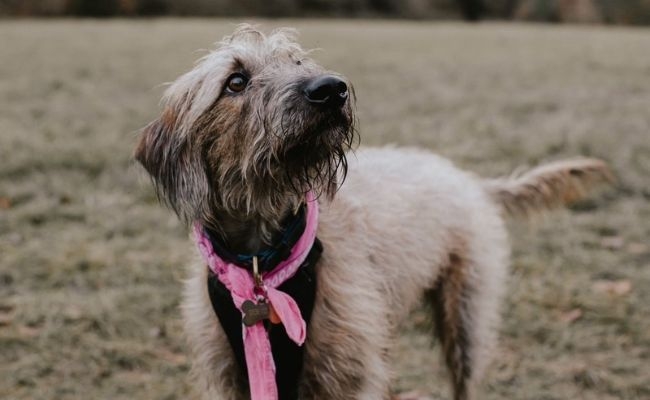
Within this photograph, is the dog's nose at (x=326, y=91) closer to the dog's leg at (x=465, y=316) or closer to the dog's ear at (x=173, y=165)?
the dog's ear at (x=173, y=165)

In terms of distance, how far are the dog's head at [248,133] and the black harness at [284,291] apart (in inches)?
5.3

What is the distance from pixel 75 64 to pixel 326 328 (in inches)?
436

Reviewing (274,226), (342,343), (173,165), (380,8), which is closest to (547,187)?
(342,343)

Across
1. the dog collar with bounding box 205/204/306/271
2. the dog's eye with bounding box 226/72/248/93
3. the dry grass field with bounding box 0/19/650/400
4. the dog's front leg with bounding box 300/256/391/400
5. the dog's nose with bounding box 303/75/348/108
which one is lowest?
the dry grass field with bounding box 0/19/650/400

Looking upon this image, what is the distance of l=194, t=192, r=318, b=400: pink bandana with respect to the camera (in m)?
2.91

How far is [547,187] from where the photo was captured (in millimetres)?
4586

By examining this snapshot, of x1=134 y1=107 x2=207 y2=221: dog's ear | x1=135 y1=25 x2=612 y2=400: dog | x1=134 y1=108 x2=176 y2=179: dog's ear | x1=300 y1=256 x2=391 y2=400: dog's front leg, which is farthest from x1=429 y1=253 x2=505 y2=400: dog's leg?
x1=134 y1=108 x2=176 y2=179: dog's ear

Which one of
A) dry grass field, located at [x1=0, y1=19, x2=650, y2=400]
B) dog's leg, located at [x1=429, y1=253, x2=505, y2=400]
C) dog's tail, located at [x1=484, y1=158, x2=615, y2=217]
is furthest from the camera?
dog's tail, located at [x1=484, y1=158, x2=615, y2=217]

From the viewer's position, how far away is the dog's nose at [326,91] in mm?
2615

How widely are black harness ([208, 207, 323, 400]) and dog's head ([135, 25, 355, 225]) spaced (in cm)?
13

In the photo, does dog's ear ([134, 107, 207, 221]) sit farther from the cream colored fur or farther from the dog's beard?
the cream colored fur

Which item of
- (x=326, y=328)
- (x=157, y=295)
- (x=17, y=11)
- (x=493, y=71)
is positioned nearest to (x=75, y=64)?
(x=493, y=71)

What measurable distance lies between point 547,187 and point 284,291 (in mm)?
2281

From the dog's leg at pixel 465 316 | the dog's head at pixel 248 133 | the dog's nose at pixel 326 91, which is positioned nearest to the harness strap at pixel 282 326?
the dog's head at pixel 248 133
